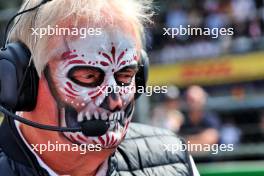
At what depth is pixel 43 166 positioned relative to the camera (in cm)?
133

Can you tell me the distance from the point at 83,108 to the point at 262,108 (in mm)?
4461

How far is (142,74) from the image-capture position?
4.73ft

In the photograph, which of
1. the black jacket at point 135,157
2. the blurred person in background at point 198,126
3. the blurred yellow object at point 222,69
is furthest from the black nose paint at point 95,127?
the blurred yellow object at point 222,69

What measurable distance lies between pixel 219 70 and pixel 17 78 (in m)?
5.11

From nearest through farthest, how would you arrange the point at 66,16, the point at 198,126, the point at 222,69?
the point at 66,16 < the point at 198,126 < the point at 222,69

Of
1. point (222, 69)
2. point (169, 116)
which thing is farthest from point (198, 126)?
point (222, 69)

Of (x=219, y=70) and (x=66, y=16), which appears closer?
(x=66, y=16)

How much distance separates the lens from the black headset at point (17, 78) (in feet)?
4.28

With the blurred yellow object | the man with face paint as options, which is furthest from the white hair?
the blurred yellow object

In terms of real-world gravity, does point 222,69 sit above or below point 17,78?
below

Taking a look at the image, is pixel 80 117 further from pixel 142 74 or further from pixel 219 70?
pixel 219 70

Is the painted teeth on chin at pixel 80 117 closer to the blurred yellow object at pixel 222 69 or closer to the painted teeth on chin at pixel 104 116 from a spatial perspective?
the painted teeth on chin at pixel 104 116

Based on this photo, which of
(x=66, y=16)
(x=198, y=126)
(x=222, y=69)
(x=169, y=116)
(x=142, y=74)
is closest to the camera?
(x=66, y=16)

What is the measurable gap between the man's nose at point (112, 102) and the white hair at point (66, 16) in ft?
0.44
